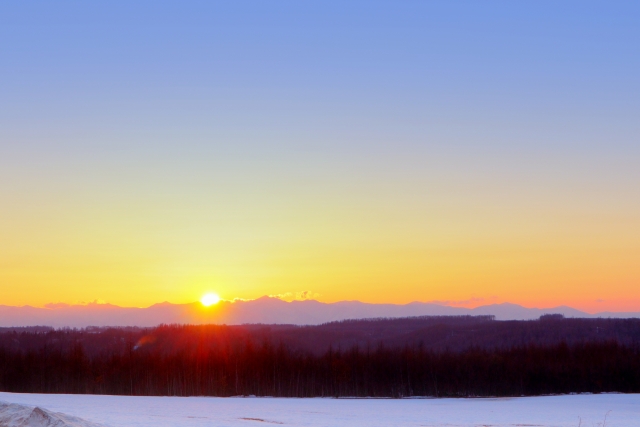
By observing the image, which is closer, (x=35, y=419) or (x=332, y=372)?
(x=35, y=419)

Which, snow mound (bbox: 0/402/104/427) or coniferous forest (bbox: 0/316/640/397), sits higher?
snow mound (bbox: 0/402/104/427)

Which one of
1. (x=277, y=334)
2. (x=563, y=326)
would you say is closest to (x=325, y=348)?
(x=277, y=334)

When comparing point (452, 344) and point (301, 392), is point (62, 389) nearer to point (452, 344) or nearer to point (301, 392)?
point (301, 392)

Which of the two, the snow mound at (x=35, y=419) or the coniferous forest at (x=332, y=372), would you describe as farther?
the coniferous forest at (x=332, y=372)

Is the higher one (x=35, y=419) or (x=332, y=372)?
(x=35, y=419)

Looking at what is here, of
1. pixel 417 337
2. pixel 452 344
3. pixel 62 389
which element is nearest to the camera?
pixel 62 389

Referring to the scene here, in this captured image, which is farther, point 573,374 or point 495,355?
point 495,355

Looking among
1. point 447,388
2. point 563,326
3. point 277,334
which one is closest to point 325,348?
point 277,334

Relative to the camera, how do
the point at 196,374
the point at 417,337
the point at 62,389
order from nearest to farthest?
the point at 62,389, the point at 196,374, the point at 417,337

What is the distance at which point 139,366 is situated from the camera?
4577 inches

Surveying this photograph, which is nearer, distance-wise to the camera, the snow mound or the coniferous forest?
the snow mound

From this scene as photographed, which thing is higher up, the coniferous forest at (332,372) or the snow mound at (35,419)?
the snow mound at (35,419)

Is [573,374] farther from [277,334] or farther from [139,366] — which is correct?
[277,334]

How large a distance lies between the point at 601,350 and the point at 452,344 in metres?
56.8
